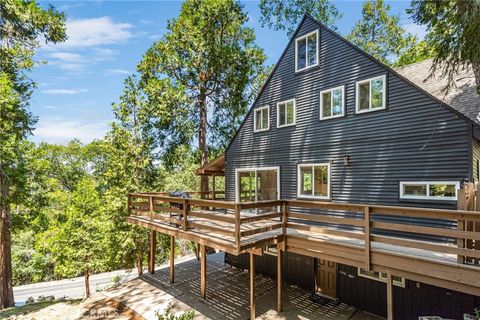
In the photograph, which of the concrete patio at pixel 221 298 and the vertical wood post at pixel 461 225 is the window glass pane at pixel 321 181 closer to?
the concrete patio at pixel 221 298

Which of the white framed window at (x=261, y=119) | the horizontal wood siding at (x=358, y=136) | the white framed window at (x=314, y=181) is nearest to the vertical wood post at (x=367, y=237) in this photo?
the horizontal wood siding at (x=358, y=136)

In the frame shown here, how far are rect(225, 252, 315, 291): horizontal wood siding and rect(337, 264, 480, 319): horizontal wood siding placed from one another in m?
1.14

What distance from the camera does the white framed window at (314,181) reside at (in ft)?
30.7

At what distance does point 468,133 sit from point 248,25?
15013 mm

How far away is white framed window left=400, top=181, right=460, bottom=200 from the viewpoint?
6.86 meters

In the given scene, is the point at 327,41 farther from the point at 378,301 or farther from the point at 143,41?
the point at 143,41

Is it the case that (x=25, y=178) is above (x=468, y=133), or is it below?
below

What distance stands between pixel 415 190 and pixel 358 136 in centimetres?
219

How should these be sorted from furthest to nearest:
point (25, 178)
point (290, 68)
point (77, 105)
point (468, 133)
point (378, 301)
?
point (77, 105) → point (25, 178) → point (290, 68) → point (378, 301) → point (468, 133)

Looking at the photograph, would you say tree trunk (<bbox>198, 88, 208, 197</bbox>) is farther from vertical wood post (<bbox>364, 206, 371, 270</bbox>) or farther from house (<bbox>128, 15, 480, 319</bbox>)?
vertical wood post (<bbox>364, 206, 371, 270</bbox>)

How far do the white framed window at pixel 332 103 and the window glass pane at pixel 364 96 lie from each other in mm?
518

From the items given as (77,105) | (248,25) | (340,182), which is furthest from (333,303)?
(77,105)

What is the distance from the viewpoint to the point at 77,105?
3033 cm

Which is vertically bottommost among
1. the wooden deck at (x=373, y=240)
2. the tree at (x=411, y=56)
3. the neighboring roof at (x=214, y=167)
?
the wooden deck at (x=373, y=240)
